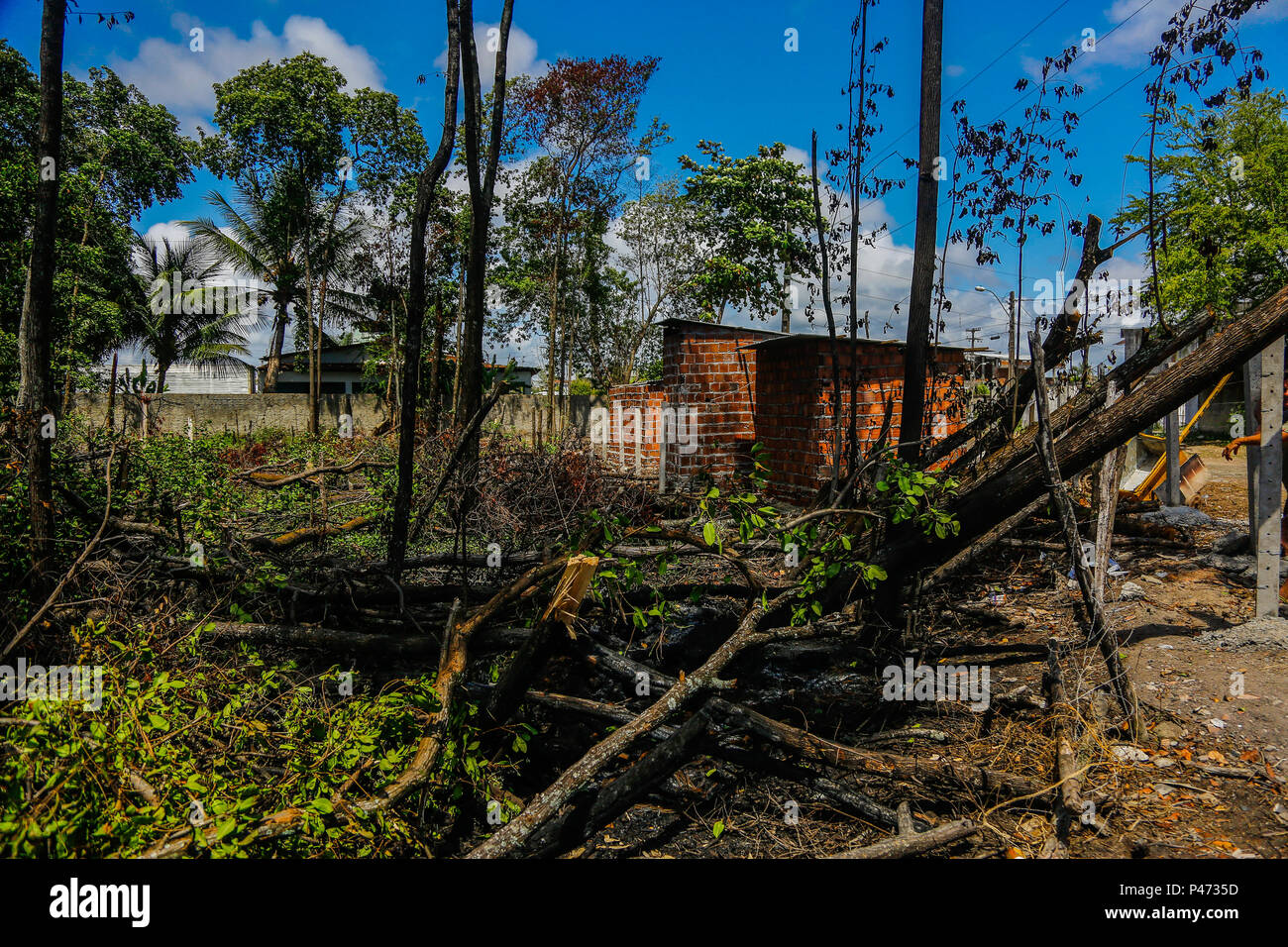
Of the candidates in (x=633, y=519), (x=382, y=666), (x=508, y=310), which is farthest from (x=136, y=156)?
(x=382, y=666)

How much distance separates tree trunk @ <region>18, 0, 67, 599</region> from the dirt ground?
326cm

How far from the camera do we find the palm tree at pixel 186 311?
20.8 metres

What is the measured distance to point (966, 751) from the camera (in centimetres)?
346

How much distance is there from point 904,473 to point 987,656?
1.60 meters

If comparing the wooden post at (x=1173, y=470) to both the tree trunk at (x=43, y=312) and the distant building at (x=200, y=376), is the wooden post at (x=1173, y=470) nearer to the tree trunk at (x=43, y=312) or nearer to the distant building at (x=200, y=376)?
the tree trunk at (x=43, y=312)

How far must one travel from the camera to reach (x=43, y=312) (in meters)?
3.78

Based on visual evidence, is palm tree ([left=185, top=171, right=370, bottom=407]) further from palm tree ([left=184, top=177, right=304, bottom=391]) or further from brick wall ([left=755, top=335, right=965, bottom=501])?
brick wall ([left=755, top=335, right=965, bottom=501])

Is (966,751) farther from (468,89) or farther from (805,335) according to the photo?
(468,89)

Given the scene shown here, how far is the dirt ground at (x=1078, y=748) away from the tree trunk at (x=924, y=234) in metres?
1.37

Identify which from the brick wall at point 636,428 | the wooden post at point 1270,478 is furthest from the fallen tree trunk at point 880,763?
the brick wall at point 636,428

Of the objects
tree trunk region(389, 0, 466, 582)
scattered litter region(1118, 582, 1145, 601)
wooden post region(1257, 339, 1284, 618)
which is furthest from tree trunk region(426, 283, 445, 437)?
wooden post region(1257, 339, 1284, 618)

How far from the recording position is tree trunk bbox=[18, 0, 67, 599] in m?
3.70

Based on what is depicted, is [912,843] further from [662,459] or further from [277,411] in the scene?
[277,411]

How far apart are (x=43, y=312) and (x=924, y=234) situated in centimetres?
495
